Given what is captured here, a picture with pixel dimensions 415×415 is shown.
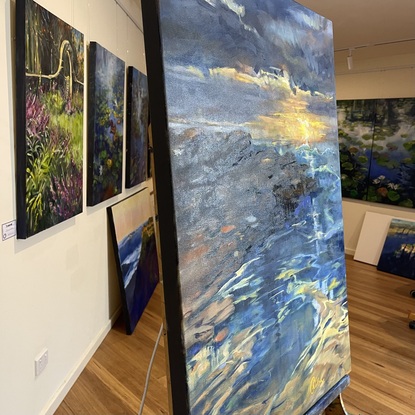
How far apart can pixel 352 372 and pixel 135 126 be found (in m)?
2.47

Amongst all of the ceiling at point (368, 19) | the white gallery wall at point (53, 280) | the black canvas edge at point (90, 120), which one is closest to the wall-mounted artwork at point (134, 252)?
the white gallery wall at point (53, 280)

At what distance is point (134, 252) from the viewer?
3.04 m

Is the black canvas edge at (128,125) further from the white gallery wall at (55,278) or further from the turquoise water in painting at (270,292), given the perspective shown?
the turquoise water in painting at (270,292)

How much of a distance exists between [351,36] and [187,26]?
359cm

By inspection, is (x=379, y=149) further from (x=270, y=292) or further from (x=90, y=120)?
(x=270, y=292)

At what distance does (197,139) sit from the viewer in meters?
0.81

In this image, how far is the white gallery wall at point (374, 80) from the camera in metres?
4.40

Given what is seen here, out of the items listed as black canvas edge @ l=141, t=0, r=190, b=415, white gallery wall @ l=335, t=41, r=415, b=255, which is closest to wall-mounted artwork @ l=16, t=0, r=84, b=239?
black canvas edge @ l=141, t=0, r=190, b=415

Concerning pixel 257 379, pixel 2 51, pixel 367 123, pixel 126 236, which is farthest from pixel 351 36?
pixel 257 379

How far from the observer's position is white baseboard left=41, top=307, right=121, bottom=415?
1931 millimetres

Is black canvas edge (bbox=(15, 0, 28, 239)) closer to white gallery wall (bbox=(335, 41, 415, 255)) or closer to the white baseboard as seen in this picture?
the white baseboard

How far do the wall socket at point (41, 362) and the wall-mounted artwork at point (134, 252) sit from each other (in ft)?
2.94

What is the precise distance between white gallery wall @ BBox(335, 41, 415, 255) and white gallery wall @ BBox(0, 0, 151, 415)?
122 inches

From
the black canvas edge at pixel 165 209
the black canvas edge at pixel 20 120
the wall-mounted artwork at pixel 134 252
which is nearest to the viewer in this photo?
the black canvas edge at pixel 165 209
